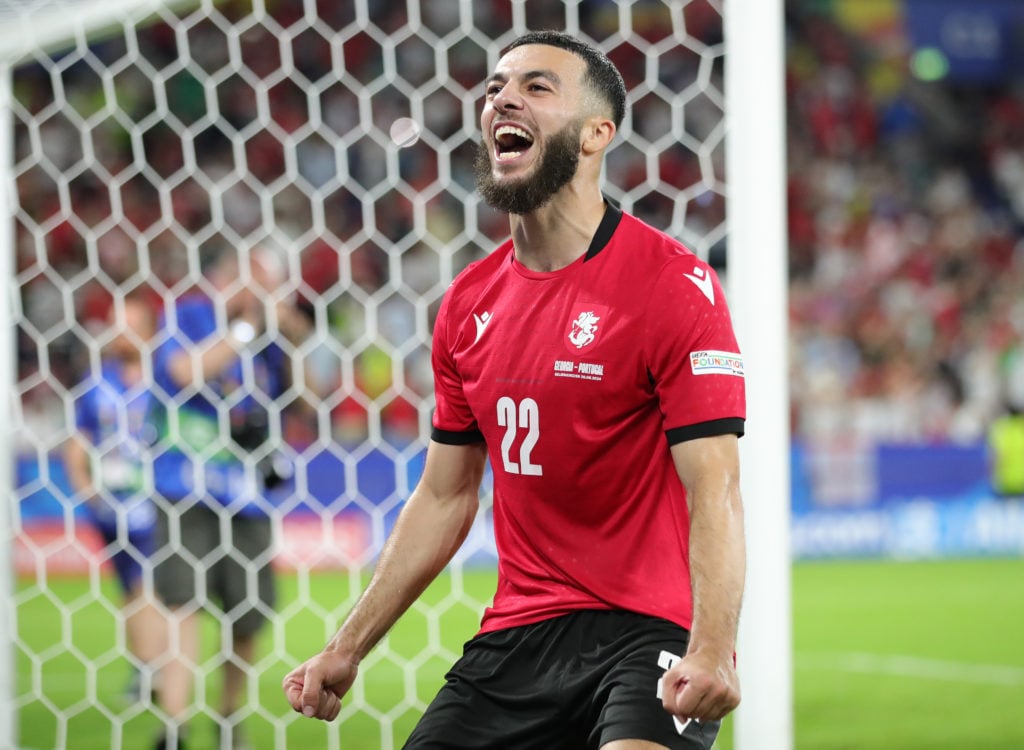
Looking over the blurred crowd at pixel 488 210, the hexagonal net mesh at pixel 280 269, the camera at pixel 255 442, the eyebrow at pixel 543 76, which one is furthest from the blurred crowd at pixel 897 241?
the eyebrow at pixel 543 76

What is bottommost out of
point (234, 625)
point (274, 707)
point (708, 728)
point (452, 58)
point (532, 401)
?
point (274, 707)

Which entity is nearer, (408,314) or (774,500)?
(774,500)

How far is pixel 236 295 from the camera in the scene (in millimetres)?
4543

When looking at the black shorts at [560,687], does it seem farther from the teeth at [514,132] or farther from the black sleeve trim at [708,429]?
the teeth at [514,132]

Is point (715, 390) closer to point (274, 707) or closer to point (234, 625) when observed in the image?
point (234, 625)

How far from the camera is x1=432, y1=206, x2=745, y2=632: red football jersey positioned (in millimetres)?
2205

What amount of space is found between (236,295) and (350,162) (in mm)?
8571

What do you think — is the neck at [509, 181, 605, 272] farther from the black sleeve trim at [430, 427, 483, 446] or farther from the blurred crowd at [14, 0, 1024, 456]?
the blurred crowd at [14, 0, 1024, 456]

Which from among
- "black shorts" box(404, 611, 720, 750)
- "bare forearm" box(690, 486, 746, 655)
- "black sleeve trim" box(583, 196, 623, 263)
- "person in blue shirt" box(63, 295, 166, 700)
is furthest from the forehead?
"person in blue shirt" box(63, 295, 166, 700)

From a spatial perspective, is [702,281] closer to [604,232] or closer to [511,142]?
[604,232]

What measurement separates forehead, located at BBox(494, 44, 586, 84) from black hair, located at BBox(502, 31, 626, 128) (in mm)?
15

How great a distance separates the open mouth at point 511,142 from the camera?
234 centimetres

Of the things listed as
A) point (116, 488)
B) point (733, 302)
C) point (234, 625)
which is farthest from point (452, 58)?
point (733, 302)

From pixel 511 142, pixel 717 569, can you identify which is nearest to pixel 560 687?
pixel 717 569
